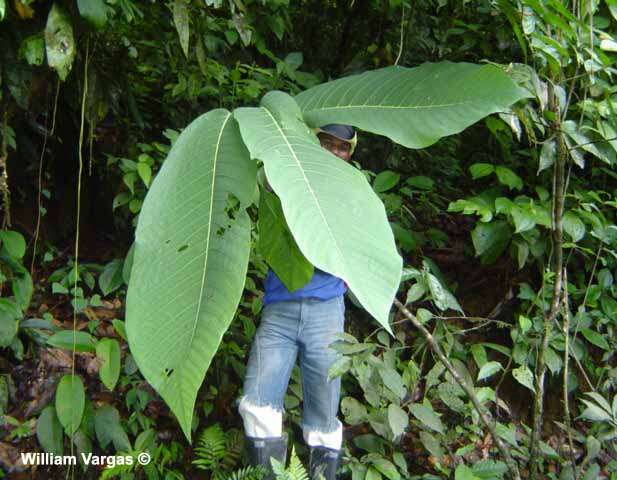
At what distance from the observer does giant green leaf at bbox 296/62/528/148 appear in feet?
1.95

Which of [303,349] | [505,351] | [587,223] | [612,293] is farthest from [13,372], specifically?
[612,293]

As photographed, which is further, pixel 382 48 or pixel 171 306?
pixel 382 48

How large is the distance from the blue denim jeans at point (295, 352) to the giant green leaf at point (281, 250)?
934mm

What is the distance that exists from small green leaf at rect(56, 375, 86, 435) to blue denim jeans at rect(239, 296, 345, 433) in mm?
579

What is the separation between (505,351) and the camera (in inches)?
89.4

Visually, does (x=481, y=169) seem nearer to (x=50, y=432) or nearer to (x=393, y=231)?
(x=393, y=231)

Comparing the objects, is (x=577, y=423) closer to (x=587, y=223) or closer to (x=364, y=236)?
(x=587, y=223)

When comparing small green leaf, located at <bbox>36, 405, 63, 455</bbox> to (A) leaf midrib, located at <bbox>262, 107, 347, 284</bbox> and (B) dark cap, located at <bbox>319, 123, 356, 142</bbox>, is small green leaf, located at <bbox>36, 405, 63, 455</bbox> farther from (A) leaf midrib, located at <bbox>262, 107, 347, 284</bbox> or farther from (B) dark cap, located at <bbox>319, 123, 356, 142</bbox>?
(A) leaf midrib, located at <bbox>262, 107, 347, 284</bbox>

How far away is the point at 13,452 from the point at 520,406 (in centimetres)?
223

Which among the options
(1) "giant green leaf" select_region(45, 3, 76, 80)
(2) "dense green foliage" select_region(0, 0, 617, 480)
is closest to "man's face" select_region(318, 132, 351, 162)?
(2) "dense green foliage" select_region(0, 0, 617, 480)

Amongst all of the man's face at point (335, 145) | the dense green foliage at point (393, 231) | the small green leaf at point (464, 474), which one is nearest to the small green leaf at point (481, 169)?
the dense green foliage at point (393, 231)

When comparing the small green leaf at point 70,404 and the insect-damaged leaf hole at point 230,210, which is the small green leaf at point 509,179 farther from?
the insect-damaged leaf hole at point 230,210

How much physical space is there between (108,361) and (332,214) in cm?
160

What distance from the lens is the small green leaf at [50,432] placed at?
6.20ft
